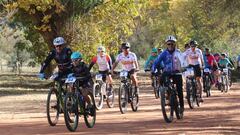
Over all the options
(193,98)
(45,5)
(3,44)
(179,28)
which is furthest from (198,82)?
(3,44)

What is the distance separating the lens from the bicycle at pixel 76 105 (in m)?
12.7

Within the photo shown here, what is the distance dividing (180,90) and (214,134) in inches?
129

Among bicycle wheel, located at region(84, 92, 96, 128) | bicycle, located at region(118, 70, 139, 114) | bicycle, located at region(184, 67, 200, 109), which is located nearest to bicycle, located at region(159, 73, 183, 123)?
bicycle wheel, located at region(84, 92, 96, 128)

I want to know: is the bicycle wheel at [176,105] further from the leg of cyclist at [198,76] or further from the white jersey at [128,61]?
the leg of cyclist at [198,76]

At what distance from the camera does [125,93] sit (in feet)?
55.2

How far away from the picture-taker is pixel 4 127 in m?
14.1

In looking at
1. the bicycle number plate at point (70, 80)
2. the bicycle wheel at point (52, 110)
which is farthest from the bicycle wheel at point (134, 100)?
the bicycle number plate at point (70, 80)

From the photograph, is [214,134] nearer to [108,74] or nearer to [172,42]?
[172,42]

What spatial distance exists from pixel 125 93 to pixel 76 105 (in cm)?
405

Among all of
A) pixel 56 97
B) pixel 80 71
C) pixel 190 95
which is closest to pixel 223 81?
pixel 190 95

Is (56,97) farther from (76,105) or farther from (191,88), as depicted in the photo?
(191,88)

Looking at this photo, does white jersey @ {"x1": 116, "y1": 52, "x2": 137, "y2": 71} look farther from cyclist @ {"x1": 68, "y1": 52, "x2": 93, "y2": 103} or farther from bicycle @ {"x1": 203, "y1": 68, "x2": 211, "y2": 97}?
bicycle @ {"x1": 203, "y1": 68, "x2": 211, "y2": 97}

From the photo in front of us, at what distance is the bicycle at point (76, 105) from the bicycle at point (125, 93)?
2748 mm

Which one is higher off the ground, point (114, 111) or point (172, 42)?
point (172, 42)
